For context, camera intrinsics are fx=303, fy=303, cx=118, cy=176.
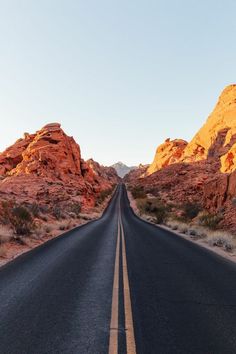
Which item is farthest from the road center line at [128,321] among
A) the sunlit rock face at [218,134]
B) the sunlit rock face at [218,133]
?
the sunlit rock face at [218,133]

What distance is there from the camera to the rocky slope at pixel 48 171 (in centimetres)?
4262

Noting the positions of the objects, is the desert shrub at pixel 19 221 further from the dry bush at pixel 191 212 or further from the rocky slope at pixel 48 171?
the rocky slope at pixel 48 171

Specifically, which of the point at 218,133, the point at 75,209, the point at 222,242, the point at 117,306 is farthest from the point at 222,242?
the point at 218,133

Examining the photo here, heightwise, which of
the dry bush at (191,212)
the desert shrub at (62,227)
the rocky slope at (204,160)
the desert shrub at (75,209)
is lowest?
the desert shrub at (62,227)

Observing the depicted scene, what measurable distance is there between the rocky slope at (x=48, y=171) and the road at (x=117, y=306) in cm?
2979

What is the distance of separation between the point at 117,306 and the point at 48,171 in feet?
160

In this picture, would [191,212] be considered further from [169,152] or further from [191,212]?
[169,152]

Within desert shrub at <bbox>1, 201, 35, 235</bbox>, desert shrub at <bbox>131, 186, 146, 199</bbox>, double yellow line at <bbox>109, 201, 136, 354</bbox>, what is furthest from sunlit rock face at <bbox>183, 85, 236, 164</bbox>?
double yellow line at <bbox>109, 201, 136, 354</bbox>

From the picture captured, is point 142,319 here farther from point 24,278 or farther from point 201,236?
point 201,236

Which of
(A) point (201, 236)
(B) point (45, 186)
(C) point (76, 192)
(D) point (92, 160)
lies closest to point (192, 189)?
(C) point (76, 192)

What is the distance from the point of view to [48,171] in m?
52.9

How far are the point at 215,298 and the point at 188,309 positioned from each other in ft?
3.57

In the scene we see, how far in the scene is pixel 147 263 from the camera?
33.8 feet

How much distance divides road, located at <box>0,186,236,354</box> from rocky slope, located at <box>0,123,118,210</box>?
97.7ft
